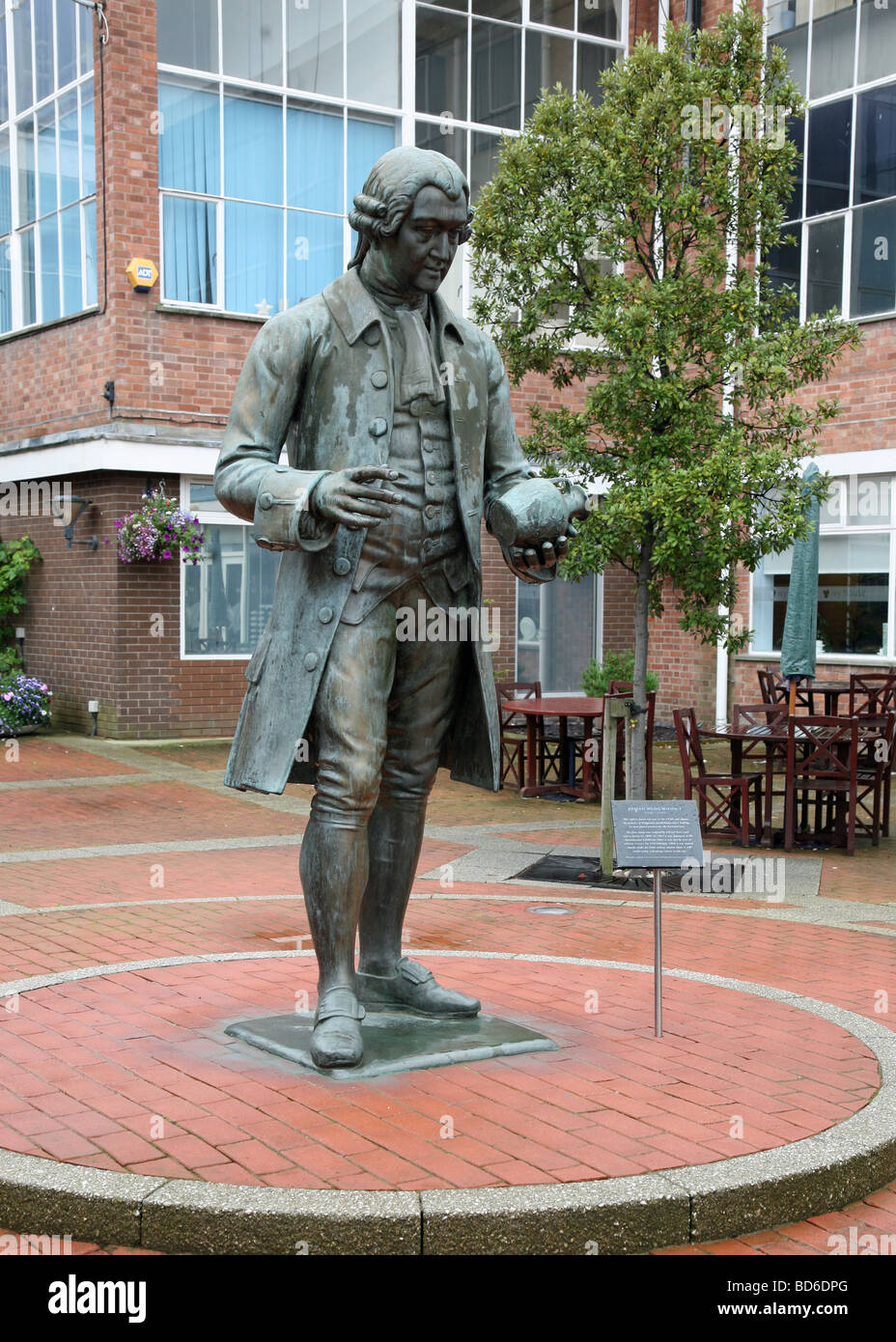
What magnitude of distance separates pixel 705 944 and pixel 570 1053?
8.48 ft

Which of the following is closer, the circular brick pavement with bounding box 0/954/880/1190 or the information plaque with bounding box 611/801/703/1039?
the circular brick pavement with bounding box 0/954/880/1190

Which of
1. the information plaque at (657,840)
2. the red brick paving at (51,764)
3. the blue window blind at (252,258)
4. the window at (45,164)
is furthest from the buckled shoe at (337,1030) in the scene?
the window at (45,164)

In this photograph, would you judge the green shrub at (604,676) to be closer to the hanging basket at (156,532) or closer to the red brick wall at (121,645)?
the red brick wall at (121,645)

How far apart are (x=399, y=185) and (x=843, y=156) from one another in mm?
15143

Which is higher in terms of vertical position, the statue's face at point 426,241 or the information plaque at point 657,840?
the statue's face at point 426,241

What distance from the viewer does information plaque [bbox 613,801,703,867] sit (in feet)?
16.0

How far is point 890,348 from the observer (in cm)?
1686

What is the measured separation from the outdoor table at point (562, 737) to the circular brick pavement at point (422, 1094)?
716cm

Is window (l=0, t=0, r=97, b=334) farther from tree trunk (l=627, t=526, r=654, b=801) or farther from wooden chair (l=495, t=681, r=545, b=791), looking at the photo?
tree trunk (l=627, t=526, r=654, b=801)

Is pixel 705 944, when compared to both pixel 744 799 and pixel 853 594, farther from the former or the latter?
pixel 853 594

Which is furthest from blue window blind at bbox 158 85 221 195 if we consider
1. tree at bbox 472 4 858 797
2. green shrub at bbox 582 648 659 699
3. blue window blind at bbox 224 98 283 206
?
green shrub at bbox 582 648 659 699

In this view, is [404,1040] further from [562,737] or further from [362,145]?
[362,145]

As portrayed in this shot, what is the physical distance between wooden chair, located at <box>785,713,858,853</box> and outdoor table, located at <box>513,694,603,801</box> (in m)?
2.18

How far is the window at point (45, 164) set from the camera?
16.4m
